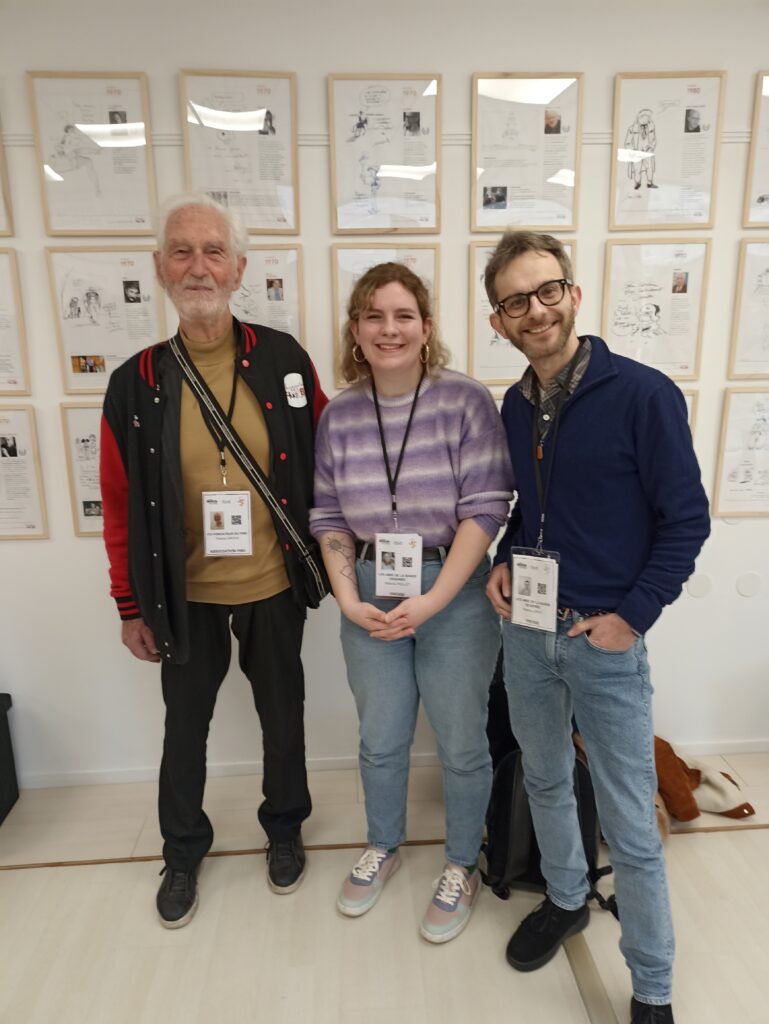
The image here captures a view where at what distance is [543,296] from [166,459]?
1.00 meters

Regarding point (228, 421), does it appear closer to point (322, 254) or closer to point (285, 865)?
point (322, 254)

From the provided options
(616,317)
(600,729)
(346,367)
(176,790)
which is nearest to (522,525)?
(600,729)

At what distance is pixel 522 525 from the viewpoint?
1.66 m

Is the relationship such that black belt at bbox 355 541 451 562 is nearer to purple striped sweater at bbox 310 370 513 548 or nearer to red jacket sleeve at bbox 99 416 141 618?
purple striped sweater at bbox 310 370 513 548

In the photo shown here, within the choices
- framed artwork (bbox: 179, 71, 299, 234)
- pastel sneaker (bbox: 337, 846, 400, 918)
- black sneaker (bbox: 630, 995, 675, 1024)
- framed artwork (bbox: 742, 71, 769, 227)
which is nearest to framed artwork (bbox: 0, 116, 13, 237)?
framed artwork (bbox: 179, 71, 299, 234)

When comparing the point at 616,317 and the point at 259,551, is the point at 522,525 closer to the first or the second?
the point at 259,551

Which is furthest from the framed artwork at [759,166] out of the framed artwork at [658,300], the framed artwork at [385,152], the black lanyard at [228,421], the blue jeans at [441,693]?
the black lanyard at [228,421]

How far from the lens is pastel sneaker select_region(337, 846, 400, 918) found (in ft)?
6.59

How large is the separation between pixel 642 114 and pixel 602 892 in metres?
2.39

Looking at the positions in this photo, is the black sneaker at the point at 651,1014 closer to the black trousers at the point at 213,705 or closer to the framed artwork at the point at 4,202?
the black trousers at the point at 213,705

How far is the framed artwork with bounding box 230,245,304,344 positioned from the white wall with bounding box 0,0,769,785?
46 millimetres

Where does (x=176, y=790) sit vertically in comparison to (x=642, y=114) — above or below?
below

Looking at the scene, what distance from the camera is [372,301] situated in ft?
5.40

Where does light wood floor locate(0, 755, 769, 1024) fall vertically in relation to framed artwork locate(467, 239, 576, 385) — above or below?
below
